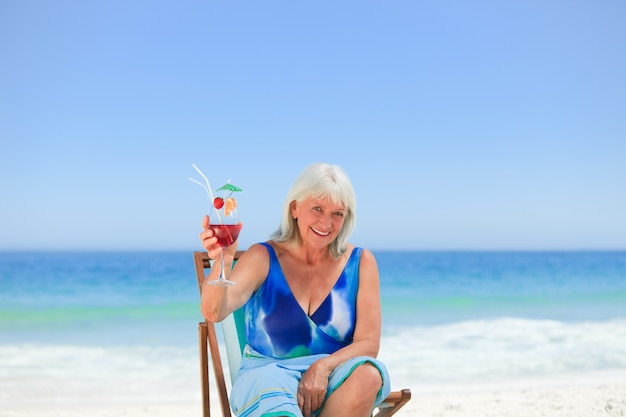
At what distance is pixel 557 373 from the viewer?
22.9 ft

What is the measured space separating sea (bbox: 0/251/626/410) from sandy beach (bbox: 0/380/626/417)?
420mm

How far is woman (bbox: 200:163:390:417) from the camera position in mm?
2396

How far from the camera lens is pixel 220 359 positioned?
276 centimetres

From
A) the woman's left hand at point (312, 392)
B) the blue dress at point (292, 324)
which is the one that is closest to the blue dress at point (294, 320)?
the blue dress at point (292, 324)

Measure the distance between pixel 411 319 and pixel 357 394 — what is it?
31.6 feet

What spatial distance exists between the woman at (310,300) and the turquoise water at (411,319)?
406cm

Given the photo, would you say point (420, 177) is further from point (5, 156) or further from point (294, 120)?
point (5, 156)

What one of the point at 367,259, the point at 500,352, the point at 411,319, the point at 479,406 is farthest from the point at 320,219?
the point at 411,319

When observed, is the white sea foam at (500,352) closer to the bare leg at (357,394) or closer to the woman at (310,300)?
the woman at (310,300)

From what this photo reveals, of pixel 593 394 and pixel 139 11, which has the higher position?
pixel 139 11

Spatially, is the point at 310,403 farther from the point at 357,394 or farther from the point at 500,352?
the point at 500,352

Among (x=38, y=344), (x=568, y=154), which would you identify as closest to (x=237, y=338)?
(x=38, y=344)

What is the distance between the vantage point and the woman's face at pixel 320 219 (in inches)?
103

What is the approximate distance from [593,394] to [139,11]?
17.2 meters
